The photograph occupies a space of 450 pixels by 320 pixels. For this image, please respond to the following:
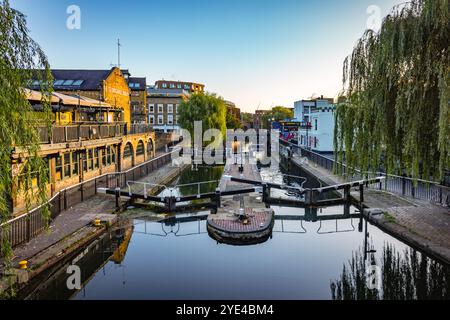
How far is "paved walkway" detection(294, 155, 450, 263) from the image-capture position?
11.1 metres

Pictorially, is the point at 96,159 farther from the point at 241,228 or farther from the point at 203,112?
the point at 203,112

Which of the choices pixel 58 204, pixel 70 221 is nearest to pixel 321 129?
pixel 58 204

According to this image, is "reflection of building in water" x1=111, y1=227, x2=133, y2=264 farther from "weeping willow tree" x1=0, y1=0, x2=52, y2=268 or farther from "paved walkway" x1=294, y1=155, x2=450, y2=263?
"paved walkway" x1=294, y1=155, x2=450, y2=263

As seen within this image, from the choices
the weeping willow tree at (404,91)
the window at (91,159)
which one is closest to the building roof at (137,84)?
the window at (91,159)

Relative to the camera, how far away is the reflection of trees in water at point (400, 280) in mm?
8906

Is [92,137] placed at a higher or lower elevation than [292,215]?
higher

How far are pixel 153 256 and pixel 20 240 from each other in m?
4.13

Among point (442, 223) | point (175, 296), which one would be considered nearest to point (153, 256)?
point (175, 296)

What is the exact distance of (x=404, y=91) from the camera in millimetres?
9859

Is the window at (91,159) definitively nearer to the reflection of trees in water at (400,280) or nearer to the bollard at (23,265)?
the bollard at (23,265)

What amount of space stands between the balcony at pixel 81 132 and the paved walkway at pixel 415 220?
1247 cm

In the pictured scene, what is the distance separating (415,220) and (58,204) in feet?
47.9
